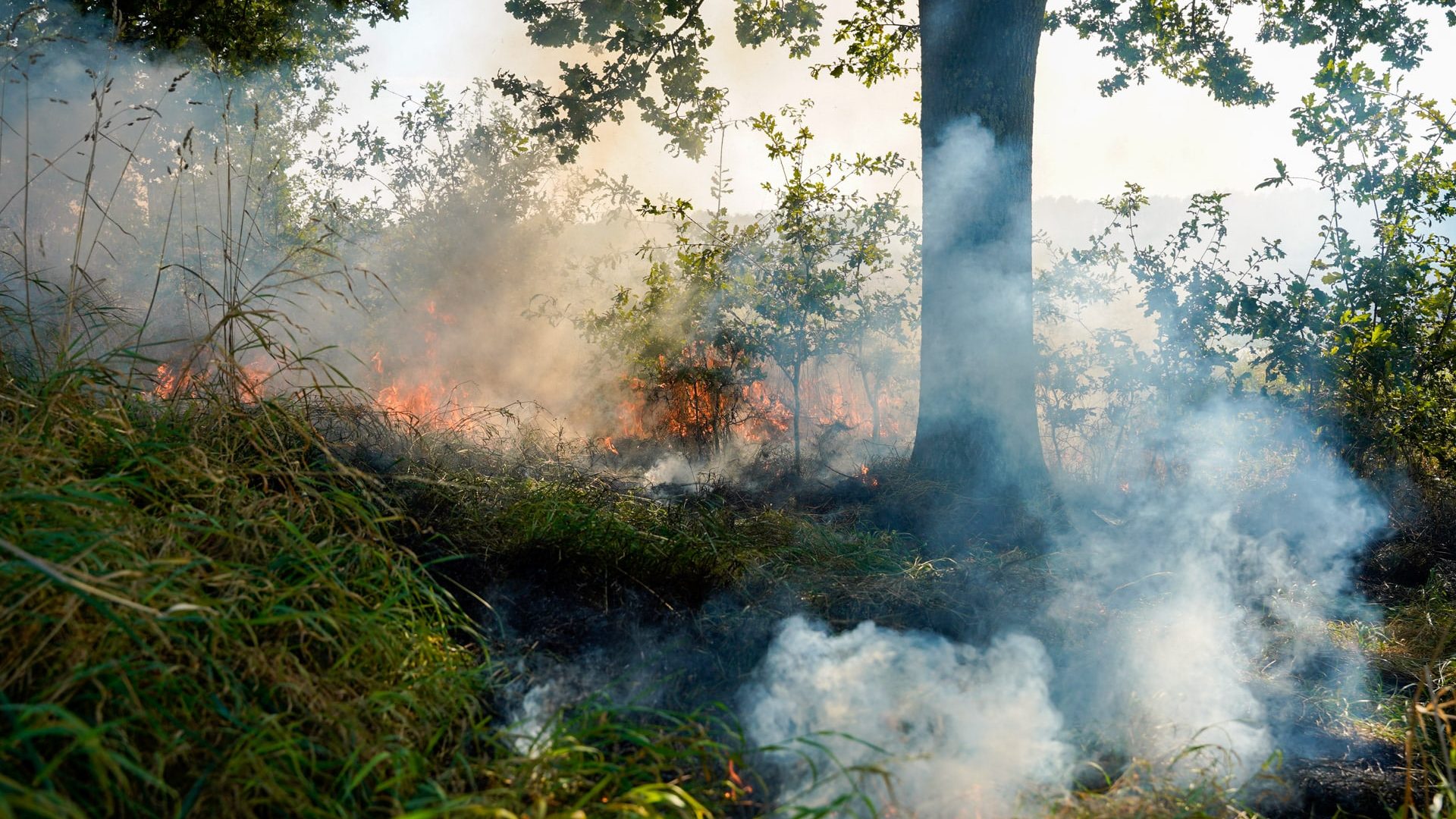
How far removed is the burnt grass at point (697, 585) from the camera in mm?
2539

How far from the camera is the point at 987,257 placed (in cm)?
553

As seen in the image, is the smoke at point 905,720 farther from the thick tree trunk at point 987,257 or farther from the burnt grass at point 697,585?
the thick tree trunk at point 987,257

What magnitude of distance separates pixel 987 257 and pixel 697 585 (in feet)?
11.2

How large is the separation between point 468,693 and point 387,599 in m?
0.33

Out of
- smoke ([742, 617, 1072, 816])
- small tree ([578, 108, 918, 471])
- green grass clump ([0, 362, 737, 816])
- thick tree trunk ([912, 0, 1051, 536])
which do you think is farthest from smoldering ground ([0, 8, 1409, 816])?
small tree ([578, 108, 918, 471])

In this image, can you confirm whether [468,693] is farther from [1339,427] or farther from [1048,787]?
[1339,427]

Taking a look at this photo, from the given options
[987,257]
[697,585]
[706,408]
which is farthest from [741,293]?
[697,585]

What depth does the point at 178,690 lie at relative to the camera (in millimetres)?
1673

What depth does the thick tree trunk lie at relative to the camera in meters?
5.52

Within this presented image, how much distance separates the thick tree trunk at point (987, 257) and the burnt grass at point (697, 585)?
1080mm

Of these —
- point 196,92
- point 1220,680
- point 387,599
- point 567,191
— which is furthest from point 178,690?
point 196,92

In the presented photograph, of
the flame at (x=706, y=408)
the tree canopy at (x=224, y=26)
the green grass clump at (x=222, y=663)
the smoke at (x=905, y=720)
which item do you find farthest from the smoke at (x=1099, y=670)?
the tree canopy at (x=224, y=26)

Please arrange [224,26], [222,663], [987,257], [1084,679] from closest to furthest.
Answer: [222,663] → [1084,679] → [987,257] → [224,26]

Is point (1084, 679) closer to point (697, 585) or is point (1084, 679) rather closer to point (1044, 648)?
point (1044, 648)
